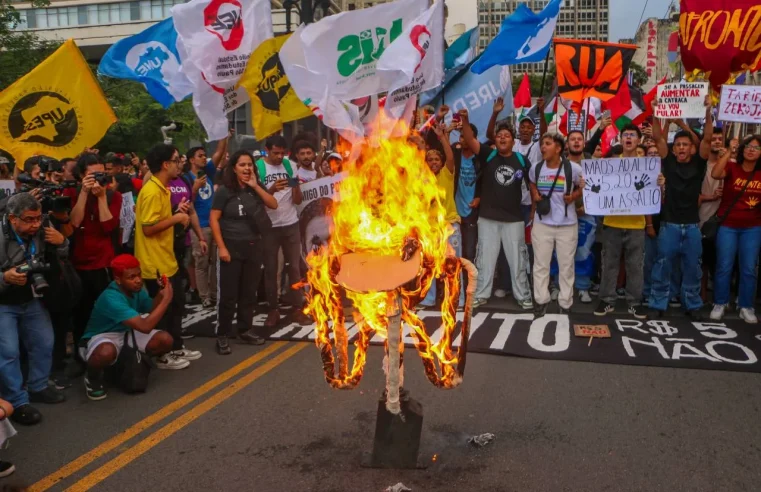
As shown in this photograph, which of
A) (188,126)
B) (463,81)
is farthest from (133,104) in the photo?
(463,81)

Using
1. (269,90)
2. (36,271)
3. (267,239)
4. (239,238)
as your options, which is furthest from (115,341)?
(269,90)

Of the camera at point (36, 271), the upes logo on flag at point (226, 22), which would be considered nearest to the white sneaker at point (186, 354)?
the camera at point (36, 271)

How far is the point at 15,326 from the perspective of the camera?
15.1 feet

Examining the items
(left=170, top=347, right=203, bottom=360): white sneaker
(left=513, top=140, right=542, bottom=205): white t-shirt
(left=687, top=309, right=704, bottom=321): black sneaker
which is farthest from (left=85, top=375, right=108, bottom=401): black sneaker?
(left=687, top=309, right=704, bottom=321): black sneaker

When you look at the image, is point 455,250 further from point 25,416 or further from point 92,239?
point 25,416

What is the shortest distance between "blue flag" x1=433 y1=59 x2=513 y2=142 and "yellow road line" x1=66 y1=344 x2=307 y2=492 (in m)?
4.38

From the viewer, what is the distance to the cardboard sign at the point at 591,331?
636 cm

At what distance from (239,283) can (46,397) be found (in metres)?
2.10

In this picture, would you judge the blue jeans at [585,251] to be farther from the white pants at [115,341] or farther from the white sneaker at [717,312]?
the white pants at [115,341]

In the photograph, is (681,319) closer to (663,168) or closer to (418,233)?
(663,168)

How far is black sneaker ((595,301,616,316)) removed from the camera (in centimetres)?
736

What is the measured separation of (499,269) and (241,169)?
13.4 feet

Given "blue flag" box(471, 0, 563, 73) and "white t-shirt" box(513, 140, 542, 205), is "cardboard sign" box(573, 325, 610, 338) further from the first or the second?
"blue flag" box(471, 0, 563, 73)

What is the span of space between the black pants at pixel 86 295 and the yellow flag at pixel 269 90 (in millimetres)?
2318
